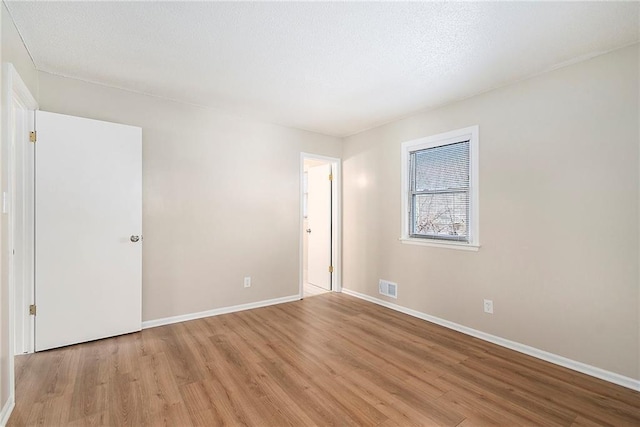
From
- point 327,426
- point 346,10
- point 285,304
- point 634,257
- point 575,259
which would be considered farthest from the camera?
point 285,304

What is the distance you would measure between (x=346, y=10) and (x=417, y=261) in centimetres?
273

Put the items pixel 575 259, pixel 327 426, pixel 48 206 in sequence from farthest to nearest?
1. pixel 48 206
2. pixel 575 259
3. pixel 327 426

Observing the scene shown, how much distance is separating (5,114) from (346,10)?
212cm

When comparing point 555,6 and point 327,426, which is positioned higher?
point 555,6

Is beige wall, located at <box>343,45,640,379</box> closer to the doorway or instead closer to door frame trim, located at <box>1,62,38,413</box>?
the doorway

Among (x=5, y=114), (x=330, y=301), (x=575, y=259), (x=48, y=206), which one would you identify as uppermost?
(x=5, y=114)

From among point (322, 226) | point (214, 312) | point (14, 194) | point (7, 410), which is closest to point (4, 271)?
point (14, 194)

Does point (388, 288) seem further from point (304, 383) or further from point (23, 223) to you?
point (23, 223)

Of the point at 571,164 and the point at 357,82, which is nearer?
the point at 571,164

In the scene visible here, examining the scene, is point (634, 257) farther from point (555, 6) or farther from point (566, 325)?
point (555, 6)

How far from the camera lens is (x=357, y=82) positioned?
285 centimetres

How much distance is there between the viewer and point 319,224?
16.5 ft

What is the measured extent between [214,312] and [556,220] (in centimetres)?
357

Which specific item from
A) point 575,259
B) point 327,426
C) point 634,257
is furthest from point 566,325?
point 327,426
